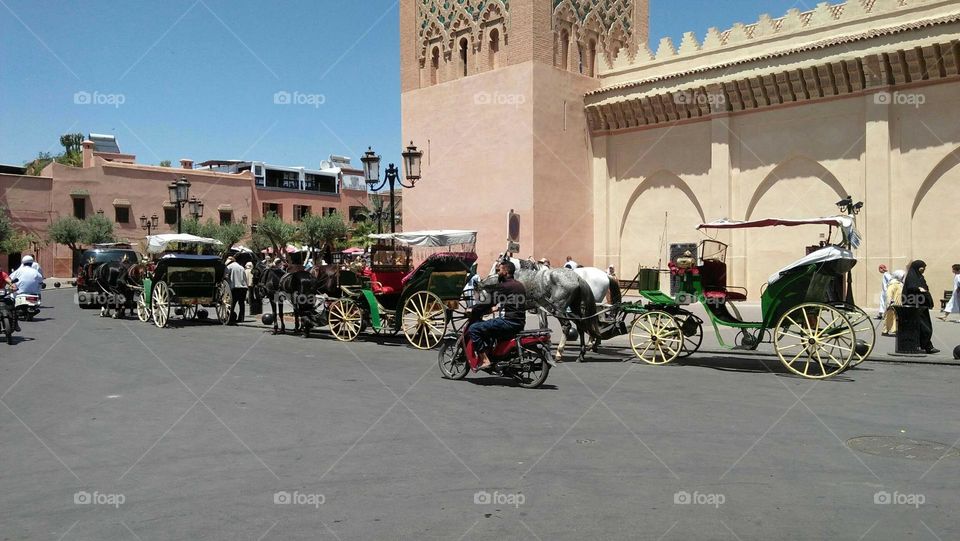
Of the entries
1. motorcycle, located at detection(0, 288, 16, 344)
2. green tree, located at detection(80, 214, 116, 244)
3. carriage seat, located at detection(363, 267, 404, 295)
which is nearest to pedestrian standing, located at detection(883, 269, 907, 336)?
carriage seat, located at detection(363, 267, 404, 295)

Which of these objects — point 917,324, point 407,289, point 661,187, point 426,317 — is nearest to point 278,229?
point 661,187

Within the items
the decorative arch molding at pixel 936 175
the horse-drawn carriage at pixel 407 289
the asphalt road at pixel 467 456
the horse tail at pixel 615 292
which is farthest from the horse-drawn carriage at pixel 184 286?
the decorative arch molding at pixel 936 175

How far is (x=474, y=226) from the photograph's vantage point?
26.0 metres

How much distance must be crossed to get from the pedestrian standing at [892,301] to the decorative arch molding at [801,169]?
4868mm

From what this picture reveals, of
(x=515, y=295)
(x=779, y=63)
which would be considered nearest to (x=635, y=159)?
(x=779, y=63)

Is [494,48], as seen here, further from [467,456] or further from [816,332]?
[467,456]

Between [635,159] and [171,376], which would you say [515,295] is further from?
[635,159]

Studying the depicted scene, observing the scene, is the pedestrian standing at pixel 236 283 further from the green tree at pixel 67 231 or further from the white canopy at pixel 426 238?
the green tree at pixel 67 231

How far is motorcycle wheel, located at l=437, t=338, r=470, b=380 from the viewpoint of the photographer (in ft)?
32.0

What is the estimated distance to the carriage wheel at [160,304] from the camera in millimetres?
17297

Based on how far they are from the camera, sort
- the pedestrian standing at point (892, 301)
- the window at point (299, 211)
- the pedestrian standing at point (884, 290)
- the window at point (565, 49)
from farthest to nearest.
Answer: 1. the window at point (299, 211)
2. the window at point (565, 49)
3. the pedestrian standing at point (884, 290)
4. the pedestrian standing at point (892, 301)

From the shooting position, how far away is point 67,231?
4697cm

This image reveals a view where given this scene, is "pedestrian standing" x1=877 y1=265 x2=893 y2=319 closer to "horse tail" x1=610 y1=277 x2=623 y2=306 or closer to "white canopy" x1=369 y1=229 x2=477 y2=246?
"horse tail" x1=610 y1=277 x2=623 y2=306

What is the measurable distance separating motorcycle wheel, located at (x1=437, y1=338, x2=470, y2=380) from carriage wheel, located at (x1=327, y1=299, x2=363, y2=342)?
4.94m
